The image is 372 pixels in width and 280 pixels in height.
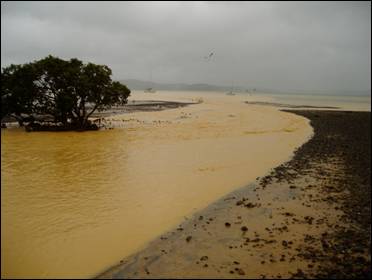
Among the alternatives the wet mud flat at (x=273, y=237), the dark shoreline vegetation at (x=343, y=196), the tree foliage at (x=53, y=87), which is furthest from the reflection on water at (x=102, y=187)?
the tree foliage at (x=53, y=87)

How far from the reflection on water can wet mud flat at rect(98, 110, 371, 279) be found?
0.85 metres

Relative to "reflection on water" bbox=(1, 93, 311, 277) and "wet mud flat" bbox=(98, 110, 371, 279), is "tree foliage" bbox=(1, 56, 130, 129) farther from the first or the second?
"wet mud flat" bbox=(98, 110, 371, 279)

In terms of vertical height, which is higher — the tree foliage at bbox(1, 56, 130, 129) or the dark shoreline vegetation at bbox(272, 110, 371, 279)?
the tree foliage at bbox(1, 56, 130, 129)

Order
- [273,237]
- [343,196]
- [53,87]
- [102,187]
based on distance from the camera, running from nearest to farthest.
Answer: [273,237] → [343,196] → [102,187] → [53,87]

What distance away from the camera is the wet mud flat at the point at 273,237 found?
8.94 metres

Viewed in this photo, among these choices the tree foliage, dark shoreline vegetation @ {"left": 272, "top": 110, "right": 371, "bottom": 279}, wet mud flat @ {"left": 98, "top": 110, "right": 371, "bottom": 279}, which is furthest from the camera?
the tree foliage

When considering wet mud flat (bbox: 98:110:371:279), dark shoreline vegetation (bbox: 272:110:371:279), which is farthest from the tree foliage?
wet mud flat (bbox: 98:110:371:279)

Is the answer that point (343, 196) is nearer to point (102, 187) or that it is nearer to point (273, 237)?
point (273, 237)

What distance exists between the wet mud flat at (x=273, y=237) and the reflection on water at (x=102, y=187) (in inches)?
33.6

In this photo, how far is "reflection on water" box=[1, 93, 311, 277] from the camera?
9852mm

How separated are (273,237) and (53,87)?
28.5 m

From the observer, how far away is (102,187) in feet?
53.0

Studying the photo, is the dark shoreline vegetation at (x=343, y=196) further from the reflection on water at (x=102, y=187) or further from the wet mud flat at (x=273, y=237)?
the reflection on water at (x=102, y=187)

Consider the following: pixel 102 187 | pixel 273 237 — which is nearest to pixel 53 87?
pixel 102 187
